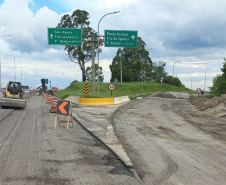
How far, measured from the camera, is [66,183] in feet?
18.2

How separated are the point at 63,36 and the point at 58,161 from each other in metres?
22.9

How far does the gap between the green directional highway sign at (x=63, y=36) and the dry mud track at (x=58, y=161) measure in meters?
19.0

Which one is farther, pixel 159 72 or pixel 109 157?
pixel 159 72

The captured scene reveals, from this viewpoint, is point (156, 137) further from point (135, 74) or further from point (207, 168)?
point (135, 74)

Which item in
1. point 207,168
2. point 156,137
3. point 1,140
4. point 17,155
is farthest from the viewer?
point 156,137

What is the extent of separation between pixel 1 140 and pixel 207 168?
267 inches

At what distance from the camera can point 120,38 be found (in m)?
29.5

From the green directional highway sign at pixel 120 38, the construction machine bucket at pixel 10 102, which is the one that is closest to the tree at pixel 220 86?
the green directional highway sign at pixel 120 38

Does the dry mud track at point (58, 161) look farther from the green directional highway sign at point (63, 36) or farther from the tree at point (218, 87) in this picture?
the tree at point (218, 87)

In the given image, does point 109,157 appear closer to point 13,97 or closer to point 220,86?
point 13,97

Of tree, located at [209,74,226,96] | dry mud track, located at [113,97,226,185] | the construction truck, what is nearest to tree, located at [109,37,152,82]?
tree, located at [209,74,226,96]

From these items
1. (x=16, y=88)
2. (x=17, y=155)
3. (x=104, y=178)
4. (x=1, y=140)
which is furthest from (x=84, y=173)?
(x=16, y=88)

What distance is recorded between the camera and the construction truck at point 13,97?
2189cm

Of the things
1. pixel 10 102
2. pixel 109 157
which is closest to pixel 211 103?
pixel 10 102
